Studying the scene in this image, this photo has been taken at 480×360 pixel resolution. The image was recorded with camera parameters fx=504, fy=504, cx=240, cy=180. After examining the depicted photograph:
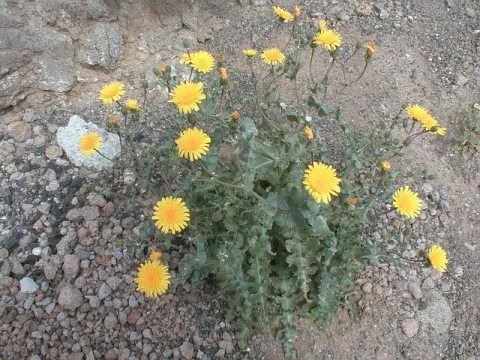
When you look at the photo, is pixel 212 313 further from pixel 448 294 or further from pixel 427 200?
pixel 427 200

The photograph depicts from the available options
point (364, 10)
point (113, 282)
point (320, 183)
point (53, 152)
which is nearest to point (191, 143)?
point (320, 183)

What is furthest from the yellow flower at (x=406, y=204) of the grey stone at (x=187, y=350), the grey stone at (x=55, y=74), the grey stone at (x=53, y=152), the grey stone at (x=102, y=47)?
the grey stone at (x=55, y=74)

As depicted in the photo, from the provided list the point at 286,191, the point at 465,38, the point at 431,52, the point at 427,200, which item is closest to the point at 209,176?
the point at 286,191

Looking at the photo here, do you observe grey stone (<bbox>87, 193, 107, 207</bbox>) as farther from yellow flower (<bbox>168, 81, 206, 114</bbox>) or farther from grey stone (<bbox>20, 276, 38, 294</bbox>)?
yellow flower (<bbox>168, 81, 206, 114</bbox>)

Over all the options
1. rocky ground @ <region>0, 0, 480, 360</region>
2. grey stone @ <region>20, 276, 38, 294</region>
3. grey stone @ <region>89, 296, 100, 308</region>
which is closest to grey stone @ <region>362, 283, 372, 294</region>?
rocky ground @ <region>0, 0, 480, 360</region>

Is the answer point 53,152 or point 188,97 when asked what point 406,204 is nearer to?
point 188,97

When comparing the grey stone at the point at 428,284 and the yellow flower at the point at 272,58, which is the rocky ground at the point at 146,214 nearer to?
the grey stone at the point at 428,284
